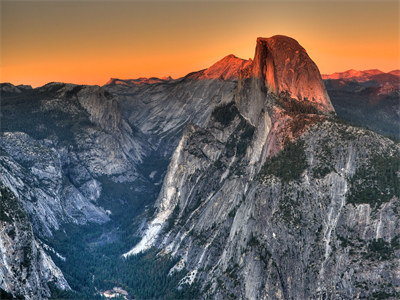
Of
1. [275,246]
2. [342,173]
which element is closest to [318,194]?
[342,173]

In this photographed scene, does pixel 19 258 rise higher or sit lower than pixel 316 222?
lower

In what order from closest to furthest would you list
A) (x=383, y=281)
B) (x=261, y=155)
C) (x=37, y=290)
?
1. (x=383, y=281)
2. (x=37, y=290)
3. (x=261, y=155)

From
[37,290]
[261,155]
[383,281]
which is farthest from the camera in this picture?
[261,155]

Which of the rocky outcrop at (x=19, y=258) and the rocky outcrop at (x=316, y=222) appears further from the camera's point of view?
the rocky outcrop at (x=19, y=258)

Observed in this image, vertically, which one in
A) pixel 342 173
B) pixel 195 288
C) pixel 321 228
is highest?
pixel 342 173

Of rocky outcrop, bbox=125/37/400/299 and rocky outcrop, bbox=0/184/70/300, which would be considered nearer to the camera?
rocky outcrop, bbox=125/37/400/299

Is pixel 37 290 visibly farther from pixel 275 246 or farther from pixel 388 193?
pixel 388 193

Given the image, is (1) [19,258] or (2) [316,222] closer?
(2) [316,222]

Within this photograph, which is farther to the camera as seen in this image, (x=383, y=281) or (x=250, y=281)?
(x=250, y=281)
